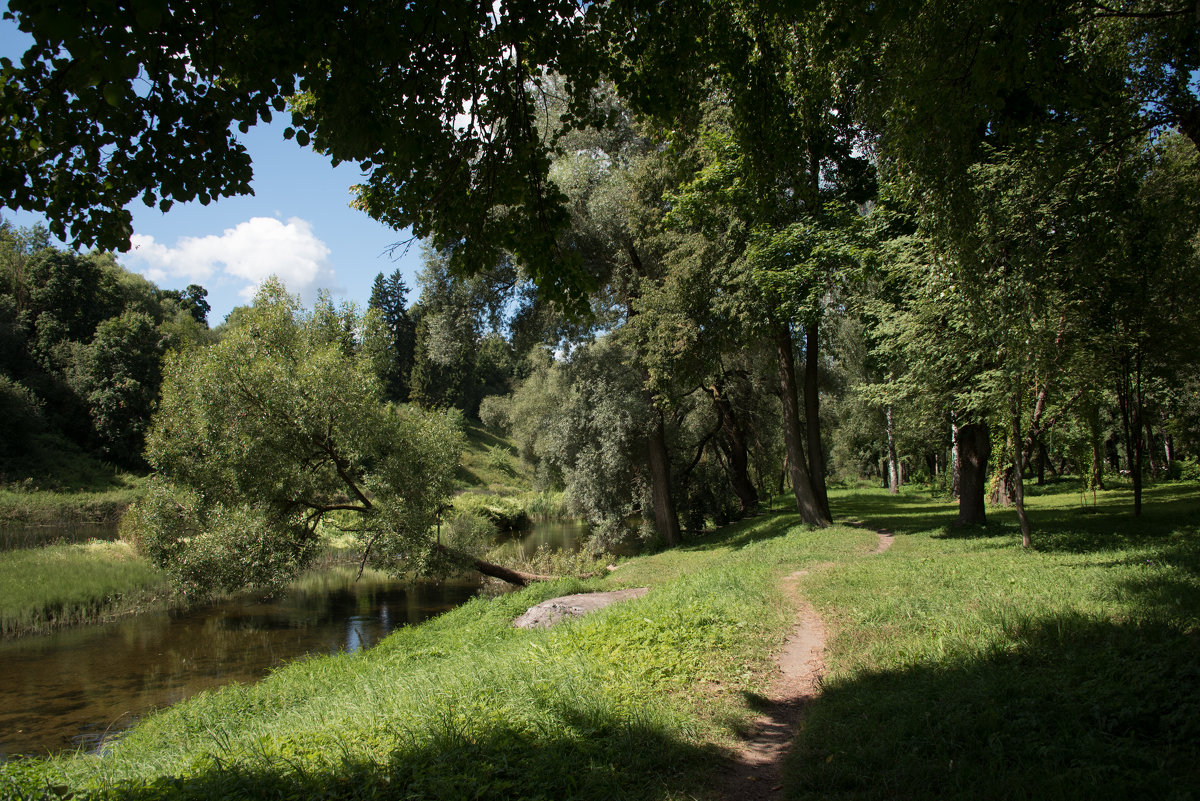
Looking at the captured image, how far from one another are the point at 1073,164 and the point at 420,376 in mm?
66880

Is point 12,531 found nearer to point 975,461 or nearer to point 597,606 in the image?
point 597,606

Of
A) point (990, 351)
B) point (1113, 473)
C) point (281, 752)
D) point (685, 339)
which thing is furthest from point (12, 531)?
point (1113, 473)

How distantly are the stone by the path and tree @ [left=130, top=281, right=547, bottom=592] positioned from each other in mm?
6266

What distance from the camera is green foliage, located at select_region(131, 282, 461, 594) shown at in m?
15.9

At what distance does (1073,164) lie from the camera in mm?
7926

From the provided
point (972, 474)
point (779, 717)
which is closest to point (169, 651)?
point (779, 717)

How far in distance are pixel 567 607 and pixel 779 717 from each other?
6.45 m

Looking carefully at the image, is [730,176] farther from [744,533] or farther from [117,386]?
[117,386]

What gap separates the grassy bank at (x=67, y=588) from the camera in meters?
16.9

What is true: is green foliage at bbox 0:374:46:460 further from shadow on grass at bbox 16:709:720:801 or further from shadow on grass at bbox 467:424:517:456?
shadow on grass at bbox 16:709:720:801

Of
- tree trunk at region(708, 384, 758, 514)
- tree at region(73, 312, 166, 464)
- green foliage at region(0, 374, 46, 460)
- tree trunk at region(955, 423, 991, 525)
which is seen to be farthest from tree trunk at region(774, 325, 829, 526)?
green foliage at region(0, 374, 46, 460)

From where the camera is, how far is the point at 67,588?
18406mm

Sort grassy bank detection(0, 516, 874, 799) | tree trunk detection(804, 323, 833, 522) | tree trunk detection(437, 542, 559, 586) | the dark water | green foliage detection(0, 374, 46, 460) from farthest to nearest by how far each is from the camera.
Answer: green foliage detection(0, 374, 46, 460) → tree trunk detection(437, 542, 559, 586) → tree trunk detection(804, 323, 833, 522) → the dark water → grassy bank detection(0, 516, 874, 799)

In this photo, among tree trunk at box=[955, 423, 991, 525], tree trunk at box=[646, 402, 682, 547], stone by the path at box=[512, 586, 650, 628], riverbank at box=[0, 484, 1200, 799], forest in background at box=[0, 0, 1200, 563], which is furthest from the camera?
tree trunk at box=[646, 402, 682, 547]
